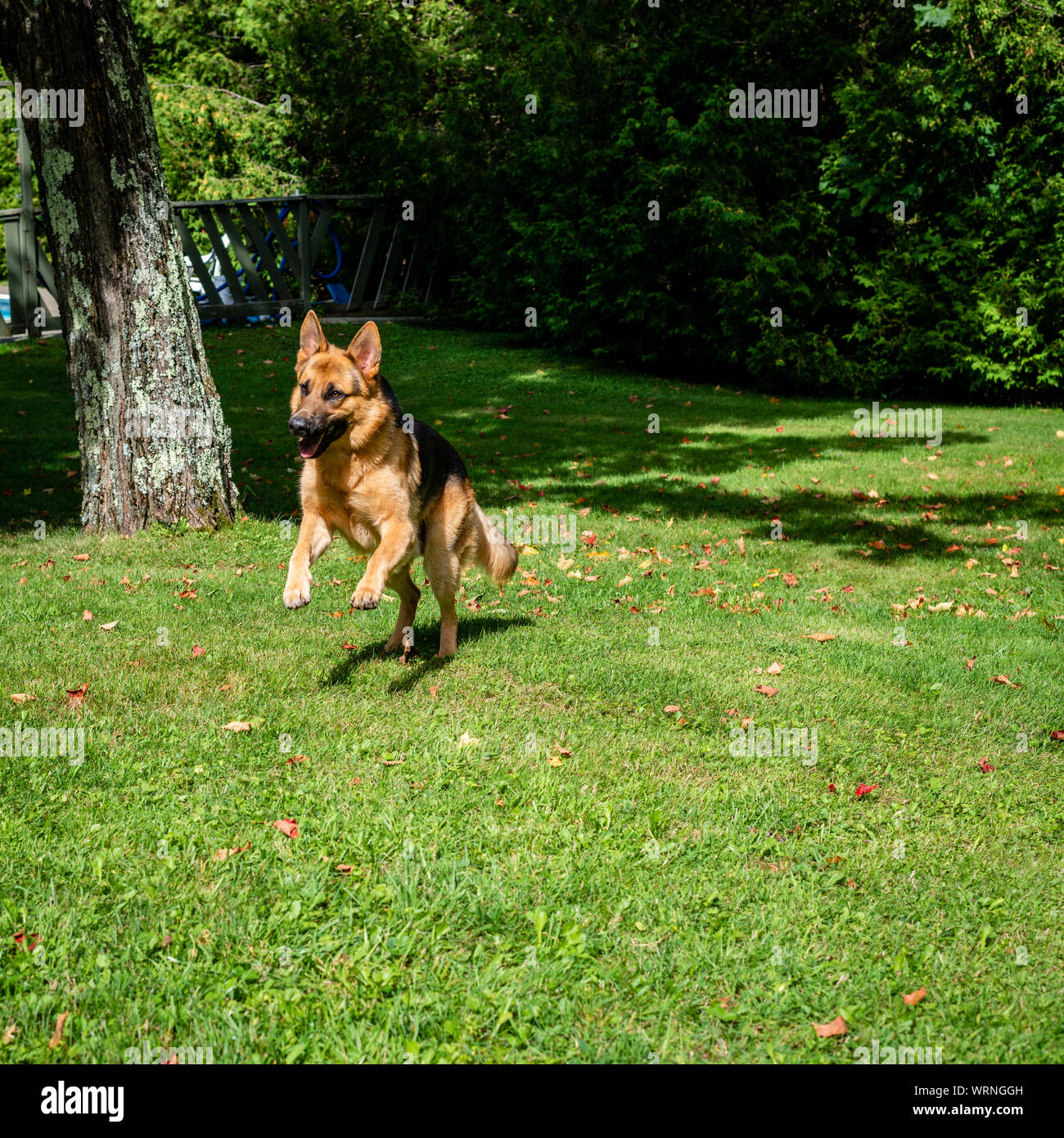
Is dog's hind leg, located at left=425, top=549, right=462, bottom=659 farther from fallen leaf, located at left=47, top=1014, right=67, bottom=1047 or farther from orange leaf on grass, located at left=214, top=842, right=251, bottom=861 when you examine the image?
fallen leaf, located at left=47, top=1014, right=67, bottom=1047

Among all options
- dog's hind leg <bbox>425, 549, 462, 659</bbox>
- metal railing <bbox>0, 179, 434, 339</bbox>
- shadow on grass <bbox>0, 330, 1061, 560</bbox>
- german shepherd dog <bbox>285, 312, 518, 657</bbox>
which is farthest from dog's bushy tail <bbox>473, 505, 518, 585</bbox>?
metal railing <bbox>0, 179, 434, 339</bbox>

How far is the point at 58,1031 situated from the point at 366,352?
3609 mm

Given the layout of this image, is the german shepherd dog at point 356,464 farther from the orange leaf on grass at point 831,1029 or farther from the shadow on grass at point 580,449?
the shadow on grass at point 580,449

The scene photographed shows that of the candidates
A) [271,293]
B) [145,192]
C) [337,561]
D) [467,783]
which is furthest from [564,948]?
[271,293]

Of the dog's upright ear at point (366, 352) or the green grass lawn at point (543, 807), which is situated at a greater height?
the dog's upright ear at point (366, 352)

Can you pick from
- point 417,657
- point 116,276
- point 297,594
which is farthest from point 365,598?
point 116,276

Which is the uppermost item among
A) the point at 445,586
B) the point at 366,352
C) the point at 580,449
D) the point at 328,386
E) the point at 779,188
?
the point at 779,188

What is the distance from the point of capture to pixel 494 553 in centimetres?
643

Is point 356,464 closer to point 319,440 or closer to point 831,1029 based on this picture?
point 319,440

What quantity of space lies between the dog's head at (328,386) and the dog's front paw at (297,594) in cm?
66

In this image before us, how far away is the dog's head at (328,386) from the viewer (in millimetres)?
5074

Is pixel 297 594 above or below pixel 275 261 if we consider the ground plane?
below

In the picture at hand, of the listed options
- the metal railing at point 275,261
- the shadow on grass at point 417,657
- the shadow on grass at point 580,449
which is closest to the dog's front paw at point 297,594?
the shadow on grass at point 417,657
